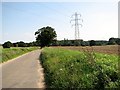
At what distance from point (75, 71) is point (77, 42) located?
268 cm

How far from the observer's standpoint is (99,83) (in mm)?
9930

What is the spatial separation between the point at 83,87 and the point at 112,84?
5.60ft

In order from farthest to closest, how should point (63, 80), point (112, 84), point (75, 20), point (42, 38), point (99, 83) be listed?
point (42, 38) → point (75, 20) → point (63, 80) → point (99, 83) → point (112, 84)

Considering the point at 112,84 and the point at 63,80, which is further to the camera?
the point at 63,80

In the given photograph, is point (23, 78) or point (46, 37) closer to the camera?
point (23, 78)

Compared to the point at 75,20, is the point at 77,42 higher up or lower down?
lower down

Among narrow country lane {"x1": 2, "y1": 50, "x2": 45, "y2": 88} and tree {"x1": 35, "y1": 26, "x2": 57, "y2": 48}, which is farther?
tree {"x1": 35, "y1": 26, "x2": 57, "y2": 48}

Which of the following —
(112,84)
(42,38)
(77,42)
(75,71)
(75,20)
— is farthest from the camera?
(42,38)

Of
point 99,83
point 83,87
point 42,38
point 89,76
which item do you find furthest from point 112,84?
point 42,38

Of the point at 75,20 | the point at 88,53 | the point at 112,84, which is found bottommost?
the point at 112,84

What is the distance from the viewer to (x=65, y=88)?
11.6 meters

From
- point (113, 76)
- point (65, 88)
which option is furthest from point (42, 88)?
point (113, 76)

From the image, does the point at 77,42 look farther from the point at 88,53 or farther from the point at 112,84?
the point at 112,84

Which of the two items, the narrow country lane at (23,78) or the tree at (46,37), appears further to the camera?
the tree at (46,37)
